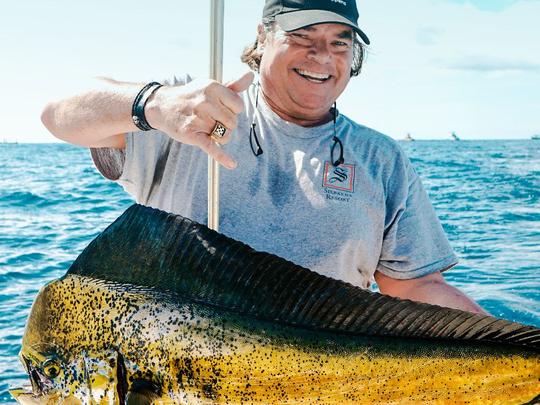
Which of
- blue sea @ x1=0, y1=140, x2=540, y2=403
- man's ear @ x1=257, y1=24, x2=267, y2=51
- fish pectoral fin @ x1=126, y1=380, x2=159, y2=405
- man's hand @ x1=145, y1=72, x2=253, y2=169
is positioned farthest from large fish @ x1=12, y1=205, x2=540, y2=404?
blue sea @ x1=0, y1=140, x2=540, y2=403

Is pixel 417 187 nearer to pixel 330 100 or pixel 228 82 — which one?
pixel 330 100

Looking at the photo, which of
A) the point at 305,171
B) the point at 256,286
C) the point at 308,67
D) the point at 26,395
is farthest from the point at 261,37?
the point at 26,395

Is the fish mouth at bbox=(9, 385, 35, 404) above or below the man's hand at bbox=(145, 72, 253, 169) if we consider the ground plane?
below

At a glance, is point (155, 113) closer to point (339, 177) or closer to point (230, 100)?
point (230, 100)

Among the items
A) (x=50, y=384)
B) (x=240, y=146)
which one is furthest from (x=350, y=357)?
(x=240, y=146)

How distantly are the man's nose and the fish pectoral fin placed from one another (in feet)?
5.60

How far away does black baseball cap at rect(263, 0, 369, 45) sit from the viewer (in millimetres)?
2838

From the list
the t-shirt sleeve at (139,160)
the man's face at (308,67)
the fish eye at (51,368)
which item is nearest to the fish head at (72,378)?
the fish eye at (51,368)

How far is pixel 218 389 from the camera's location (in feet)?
5.41

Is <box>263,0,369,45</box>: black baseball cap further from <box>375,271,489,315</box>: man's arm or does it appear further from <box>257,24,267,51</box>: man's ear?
<box>375,271,489,315</box>: man's arm

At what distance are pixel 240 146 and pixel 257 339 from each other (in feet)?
4.33

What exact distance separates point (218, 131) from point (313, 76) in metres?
1.07

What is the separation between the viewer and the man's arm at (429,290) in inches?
112

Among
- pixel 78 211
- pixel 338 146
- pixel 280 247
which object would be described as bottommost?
pixel 78 211
